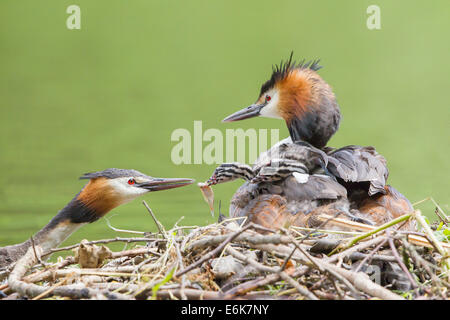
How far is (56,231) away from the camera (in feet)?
12.3

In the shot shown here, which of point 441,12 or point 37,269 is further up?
point 441,12

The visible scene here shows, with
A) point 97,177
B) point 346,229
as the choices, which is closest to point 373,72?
point 97,177

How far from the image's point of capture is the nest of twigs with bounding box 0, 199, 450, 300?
2141 mm

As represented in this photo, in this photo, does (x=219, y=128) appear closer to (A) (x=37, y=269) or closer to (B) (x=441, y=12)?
(B) (x=441, y=12)

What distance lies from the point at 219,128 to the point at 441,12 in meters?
3.86

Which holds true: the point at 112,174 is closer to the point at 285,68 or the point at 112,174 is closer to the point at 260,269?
the point at 285,68

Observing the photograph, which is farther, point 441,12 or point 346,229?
point 441,12

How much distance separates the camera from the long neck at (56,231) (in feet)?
11.9

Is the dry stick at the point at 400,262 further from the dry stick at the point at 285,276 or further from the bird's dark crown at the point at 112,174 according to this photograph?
the bird's dark crown at the point at 112,174

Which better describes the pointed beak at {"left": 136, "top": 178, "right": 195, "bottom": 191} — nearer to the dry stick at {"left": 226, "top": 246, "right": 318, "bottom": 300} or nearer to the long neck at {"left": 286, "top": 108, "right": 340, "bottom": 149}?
the long neck at {"left": 286, "top": 108, "right": 340, "bottom": 149}

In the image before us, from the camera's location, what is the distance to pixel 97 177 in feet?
12.6

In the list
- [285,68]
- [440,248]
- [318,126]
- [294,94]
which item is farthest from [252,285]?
[285,68]

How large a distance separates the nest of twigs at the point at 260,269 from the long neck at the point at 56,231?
1.01 meters

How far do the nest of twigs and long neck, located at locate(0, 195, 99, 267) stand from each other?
1.01 m
